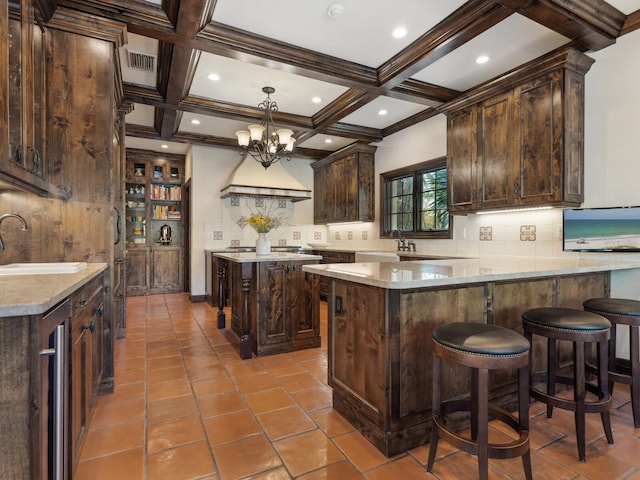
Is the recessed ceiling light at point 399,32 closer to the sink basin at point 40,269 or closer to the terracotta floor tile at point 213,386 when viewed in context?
the sink basin at point 40,269

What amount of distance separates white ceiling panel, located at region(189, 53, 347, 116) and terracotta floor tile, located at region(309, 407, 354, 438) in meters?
3.24

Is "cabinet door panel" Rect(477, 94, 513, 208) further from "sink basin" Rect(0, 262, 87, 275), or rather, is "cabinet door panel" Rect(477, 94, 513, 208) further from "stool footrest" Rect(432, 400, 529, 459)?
"sink basin" Rect(0, 262, 87, 275)

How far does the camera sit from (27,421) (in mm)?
988

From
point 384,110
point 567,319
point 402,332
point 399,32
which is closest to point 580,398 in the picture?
point 567,319

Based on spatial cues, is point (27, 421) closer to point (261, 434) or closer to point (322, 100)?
point (261, 434)

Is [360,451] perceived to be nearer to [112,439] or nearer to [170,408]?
[170,408]

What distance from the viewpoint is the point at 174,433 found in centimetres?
198

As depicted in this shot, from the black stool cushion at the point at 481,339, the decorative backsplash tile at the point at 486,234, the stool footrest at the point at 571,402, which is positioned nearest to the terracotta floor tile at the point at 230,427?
the black stool cushion at the point at 481,339

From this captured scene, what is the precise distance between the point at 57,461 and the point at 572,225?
3906mm

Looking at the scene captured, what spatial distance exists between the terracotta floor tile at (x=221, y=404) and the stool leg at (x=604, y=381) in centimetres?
215

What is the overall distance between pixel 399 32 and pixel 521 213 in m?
2.25

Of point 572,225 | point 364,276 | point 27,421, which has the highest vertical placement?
point 572,225

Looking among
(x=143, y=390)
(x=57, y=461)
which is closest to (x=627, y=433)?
(x=57, y=461)

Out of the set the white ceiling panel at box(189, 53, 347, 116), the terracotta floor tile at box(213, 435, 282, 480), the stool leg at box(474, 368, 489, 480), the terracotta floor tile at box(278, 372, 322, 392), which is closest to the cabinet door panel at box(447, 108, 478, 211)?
the white ceiling panel at box(189, 53, 347, 116)
